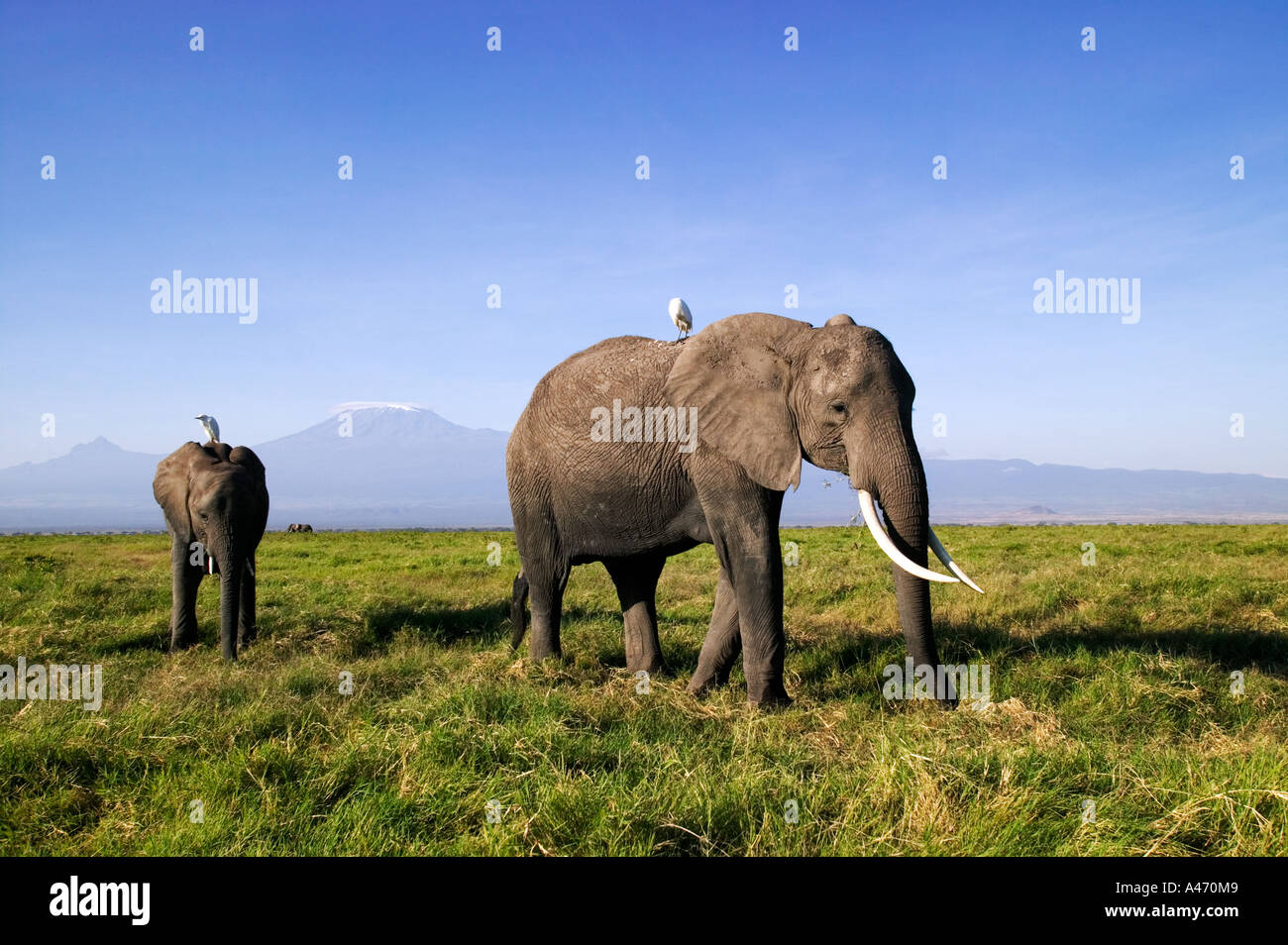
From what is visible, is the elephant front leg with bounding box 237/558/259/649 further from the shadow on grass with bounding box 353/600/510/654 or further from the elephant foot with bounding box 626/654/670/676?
the elephant foot with bounding box 626/654/670/676

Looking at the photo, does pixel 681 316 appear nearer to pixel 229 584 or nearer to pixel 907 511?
pixel 907 511

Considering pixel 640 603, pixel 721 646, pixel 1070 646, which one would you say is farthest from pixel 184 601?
pixel 1070 646

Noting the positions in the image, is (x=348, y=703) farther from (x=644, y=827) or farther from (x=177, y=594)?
(x=177, y=594)

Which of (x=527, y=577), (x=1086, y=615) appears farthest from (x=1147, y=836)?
(x=1086, y=615)

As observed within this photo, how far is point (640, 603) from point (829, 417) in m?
3.38

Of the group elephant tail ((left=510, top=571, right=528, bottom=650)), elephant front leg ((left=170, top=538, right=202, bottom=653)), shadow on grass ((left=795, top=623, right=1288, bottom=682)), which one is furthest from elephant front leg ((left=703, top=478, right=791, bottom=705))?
elephant front leg ((left=170, top=538, right=202, bottom=653))

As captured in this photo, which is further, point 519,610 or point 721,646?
point 519,610

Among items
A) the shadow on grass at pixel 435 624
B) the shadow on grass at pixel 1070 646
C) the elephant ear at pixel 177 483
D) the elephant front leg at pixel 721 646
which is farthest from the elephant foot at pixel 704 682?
the elephant ear at pixel 177 483

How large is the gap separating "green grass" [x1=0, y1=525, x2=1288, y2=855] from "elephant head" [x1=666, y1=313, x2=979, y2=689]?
1.38 metres

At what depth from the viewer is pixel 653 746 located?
6.12 m

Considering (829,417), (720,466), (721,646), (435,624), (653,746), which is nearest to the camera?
(653,746)

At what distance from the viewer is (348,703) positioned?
745cm

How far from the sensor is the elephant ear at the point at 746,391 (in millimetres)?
7449

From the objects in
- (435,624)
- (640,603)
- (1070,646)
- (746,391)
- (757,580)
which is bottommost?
(435,624)
